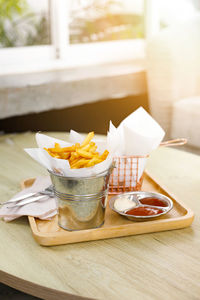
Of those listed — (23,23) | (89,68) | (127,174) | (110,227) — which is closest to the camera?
(110,227)

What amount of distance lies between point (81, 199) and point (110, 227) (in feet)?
0.36

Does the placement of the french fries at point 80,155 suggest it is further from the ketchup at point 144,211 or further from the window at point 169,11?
the window at point 169,11

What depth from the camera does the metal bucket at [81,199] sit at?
890mm

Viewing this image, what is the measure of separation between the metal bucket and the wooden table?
0.06 meters

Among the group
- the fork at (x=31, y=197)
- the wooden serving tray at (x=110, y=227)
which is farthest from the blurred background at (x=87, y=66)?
the wooden serving tray at (x=110, y=227)

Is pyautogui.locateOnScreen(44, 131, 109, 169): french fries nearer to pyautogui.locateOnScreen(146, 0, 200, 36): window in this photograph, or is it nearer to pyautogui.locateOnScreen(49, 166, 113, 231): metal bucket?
pyautogui.locateOnScreen(49, 166, 113, 231): metal bucket

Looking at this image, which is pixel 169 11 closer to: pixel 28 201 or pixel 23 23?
pixel 23 23

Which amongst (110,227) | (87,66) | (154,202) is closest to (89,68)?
(87,66)

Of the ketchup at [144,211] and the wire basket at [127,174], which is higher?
the wire basket at [127,174]

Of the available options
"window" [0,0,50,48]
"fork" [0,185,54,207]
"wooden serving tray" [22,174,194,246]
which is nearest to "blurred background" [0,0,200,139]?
"window" [0,0,50,48]

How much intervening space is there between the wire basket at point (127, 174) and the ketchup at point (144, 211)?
0.16 metres

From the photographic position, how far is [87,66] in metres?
3.13

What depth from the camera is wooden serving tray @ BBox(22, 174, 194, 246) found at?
926 millimetres

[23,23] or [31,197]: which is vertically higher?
[23,23]
